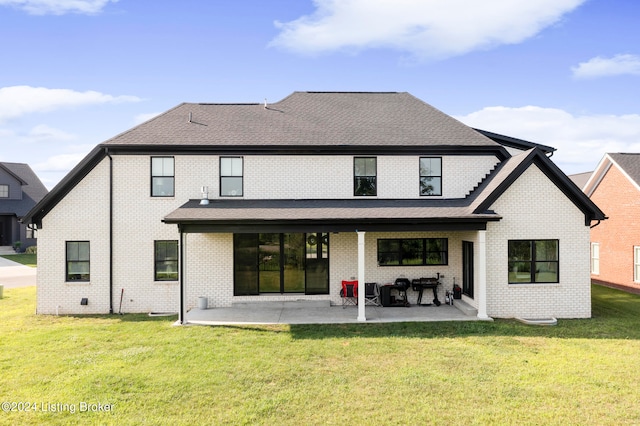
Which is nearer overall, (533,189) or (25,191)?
(533,189)

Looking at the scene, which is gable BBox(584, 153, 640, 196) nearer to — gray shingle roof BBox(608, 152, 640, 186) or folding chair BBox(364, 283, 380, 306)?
gray shingle roof BBox(608, 152, 640, 186)

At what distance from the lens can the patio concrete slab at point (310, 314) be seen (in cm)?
1196

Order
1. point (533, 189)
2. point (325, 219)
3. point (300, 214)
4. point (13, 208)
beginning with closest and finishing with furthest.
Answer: point (325, 219)
point (300, 214)
point (533, 189)
point (13, 208)

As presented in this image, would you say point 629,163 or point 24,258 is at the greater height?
point 629,163

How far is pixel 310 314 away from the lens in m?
12.7

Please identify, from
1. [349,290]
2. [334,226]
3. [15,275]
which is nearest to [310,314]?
[349,290]

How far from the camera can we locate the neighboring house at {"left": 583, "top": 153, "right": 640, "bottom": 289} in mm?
18141

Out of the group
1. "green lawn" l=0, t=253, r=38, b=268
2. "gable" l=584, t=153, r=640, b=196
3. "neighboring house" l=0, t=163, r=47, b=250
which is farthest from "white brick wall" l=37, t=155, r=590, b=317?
"neighboring house" l=0, t=163, r=47, b=250

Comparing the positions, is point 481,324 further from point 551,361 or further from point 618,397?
point 618,397

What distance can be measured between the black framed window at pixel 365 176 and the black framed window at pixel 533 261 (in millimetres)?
5176

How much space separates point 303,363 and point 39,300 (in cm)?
1083

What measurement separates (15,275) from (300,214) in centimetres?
2118

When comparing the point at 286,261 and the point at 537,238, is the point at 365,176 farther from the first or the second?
the point at 537,238

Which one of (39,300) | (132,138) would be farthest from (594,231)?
(39,300)
